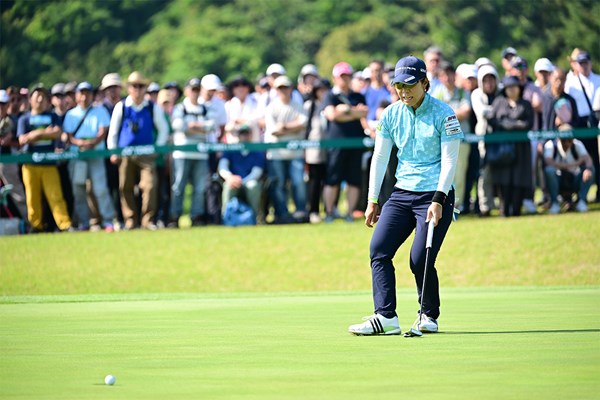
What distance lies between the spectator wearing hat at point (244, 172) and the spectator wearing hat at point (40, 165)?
264 cm

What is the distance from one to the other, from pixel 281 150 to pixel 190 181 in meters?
1.65

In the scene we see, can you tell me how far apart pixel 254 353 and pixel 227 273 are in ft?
37.4

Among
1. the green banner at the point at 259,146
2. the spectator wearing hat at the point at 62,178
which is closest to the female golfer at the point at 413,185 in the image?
the green banner at the point at 259,146

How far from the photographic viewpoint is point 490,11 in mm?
75625

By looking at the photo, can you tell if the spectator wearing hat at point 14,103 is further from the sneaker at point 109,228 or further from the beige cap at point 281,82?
the beige cap at point 281,82

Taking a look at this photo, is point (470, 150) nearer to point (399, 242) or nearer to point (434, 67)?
point (434, 67)

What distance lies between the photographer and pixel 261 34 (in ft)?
269

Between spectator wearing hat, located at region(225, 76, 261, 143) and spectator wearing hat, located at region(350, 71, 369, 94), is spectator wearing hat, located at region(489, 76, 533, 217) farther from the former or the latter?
spectator wearing hat, located at region(225, 76, 261, 143)

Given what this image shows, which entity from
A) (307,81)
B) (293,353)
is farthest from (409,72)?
(307,81)

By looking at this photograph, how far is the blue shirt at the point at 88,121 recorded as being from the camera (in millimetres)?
21984

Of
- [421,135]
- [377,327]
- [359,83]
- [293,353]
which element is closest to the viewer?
[293,353]

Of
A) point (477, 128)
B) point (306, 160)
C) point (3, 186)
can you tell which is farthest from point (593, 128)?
point (3, 186)

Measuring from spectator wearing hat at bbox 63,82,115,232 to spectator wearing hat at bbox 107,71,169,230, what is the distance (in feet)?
1.20

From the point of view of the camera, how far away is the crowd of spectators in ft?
70.4
